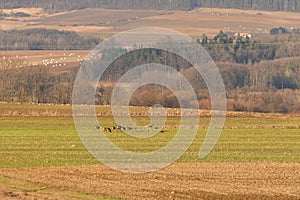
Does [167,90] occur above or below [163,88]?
below

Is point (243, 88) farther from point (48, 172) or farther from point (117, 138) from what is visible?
point (48, 172)

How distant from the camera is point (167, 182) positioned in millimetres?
26109

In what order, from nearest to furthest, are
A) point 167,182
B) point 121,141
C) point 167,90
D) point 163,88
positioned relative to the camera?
point 167,182, point 121,141, point 167,90, point 163,88

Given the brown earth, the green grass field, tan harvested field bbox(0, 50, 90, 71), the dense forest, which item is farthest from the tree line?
the brown earth

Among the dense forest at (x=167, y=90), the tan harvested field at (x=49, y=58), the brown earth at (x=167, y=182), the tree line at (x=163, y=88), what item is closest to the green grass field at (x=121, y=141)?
the brown earth at (x=167, y=182)

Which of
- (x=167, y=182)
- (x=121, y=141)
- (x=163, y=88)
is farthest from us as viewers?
(x=163, y=88)

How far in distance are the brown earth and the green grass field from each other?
2.67 m

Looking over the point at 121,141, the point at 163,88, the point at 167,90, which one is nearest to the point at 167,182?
the point at 121,141

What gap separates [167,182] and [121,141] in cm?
1678

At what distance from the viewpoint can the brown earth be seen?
23703 mm

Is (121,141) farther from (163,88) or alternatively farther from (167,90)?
(163,88)

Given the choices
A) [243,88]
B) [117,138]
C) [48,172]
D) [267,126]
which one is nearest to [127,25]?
[243,88]

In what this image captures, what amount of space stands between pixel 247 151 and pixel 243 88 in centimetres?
6520

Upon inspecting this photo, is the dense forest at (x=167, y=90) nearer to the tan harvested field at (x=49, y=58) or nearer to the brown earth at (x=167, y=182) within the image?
the tan harvested field at (x=49, y=58)
